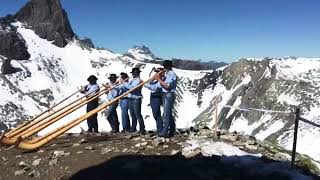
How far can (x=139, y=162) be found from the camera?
1453 cm

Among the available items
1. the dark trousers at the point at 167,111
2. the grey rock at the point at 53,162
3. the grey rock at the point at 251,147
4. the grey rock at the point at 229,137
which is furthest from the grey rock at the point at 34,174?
the grey rock at the point at 229,137

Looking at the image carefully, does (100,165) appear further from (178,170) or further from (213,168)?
(213,168)

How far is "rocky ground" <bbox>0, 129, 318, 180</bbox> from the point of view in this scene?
543 inches

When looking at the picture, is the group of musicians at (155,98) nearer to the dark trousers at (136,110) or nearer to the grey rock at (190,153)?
the dark trousers at (136,110)

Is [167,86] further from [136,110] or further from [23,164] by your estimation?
[23,164]

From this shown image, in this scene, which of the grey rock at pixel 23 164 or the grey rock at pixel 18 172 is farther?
the grey rock at pixel 23 164

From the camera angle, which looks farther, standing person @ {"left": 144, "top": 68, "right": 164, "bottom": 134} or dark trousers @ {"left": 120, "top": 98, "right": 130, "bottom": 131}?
dark trousers @ {"left": 120, "top": 98, "right": 130, "bottom": 131}

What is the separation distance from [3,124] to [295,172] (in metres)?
183

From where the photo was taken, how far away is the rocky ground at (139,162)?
543 inches

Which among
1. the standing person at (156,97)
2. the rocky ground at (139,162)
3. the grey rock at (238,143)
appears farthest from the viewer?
the standing person at (156,97)

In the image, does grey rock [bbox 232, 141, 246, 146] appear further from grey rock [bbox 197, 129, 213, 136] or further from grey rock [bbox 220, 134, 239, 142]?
grey rock [bbox 197, 129, 213, 136]

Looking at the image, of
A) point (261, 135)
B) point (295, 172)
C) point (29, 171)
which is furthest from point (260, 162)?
point (261, 135)

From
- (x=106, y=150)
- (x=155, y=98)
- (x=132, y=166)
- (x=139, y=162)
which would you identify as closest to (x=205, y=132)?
(x=155, y=98)

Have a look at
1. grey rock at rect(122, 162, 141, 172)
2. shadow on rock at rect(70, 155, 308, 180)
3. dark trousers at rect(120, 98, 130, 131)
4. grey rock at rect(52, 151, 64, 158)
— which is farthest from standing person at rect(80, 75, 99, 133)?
grey rock at rect(122, 162, 141, 172)
